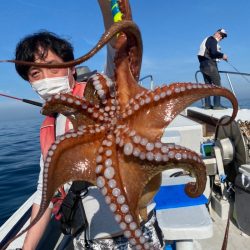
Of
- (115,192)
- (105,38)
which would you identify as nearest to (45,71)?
(105,38)

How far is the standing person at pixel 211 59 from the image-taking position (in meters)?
10.4

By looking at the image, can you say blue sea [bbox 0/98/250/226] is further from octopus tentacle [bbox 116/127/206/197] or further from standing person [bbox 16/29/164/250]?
octopus tentacle [bbox 116/127/206/197]

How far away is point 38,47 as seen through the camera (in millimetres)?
2240

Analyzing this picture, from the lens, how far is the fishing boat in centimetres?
286

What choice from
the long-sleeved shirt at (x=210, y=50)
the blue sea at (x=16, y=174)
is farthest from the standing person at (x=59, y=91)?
the long-sleeved shirt at (x=210, y=50)

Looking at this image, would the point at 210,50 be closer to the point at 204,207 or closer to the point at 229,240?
the point at 229,240

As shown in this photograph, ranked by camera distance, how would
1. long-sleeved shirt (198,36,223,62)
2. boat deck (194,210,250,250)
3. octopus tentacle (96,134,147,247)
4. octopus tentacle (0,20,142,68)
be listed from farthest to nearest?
long-sleeved shirt (198,36,223,62)
boat deck (194,210,250,250)
octopus tentacle (96,134,147,247)
octopus tentacle (0,20,142,68)

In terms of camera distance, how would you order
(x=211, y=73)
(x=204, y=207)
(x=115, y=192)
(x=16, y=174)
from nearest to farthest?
(x=115, y=192) < (x=204, y=207) < (x=211, y=73) < (x=16, y=174)

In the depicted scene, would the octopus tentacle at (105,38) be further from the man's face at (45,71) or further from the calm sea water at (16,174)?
the calm sea water at (16,174)

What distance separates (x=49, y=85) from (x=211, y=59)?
951 cm

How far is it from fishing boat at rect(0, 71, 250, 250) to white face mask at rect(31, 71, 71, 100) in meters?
0.74

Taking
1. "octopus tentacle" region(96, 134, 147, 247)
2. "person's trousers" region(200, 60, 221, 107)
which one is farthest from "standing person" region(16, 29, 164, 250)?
"person's trousers" region(200, 60, 221, 107)

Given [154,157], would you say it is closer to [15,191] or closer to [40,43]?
[40,43]

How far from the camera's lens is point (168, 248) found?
3338mm
